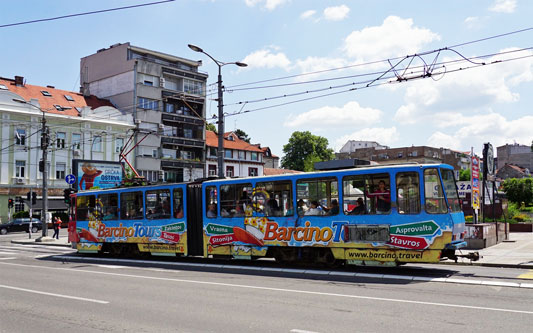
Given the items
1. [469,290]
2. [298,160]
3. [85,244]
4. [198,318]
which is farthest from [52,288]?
[298,160]

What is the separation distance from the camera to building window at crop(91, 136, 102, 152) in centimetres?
5219

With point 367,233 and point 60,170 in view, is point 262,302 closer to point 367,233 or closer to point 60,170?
point 367,233

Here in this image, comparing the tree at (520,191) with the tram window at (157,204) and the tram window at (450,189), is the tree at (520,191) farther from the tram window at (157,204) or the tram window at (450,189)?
the tram window at (157,204)

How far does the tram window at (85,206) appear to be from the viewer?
68.0ft

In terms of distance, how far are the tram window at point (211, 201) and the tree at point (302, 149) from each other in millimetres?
70791

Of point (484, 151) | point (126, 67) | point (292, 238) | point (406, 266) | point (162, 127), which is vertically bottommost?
point (406, 266)

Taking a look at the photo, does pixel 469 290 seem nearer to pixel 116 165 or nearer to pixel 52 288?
pixel 52 288

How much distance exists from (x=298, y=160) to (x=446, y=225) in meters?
75.9


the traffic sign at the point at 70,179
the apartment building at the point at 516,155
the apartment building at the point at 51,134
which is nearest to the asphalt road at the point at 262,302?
the traffic sign at the point at 70,179

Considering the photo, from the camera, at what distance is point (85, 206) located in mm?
21109

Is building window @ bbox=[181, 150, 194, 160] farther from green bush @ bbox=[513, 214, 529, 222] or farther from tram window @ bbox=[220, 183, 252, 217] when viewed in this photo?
tram window @ bbox=[220, 183, 252, 217]

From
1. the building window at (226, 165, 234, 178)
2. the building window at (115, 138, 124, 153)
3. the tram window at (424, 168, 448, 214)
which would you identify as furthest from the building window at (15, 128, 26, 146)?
the tram window at (424, 168, 448, 214)

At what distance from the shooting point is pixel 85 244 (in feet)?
68.8

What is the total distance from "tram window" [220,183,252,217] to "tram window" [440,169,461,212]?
18.7ft
